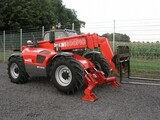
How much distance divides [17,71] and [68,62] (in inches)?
99.1

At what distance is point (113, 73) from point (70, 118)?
3.41 meters

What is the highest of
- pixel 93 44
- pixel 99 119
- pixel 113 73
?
pixel 93 44

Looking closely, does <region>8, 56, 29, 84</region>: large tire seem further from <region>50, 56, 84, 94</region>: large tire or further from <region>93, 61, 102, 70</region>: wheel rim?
<region>93, 61, 102, 70</region>: wheel rim

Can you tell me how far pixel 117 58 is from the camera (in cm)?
761

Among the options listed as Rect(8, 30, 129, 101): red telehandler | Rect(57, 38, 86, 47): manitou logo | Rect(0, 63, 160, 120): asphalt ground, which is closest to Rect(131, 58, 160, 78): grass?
Rect(0, 63, 160, 120): asphalt ground

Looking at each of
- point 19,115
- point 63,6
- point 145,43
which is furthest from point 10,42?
point 63,6

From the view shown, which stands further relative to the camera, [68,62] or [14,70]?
[14,70]

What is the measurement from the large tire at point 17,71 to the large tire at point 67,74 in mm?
1535

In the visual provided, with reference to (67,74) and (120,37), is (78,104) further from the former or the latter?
(120,37)

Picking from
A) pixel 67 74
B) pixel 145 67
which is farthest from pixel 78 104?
pixel 145 67

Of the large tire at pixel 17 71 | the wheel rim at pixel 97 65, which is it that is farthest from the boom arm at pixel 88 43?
the large tire at pixel 17 71

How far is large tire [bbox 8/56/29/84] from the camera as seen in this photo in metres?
8.60

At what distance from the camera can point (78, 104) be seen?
21.0 feet

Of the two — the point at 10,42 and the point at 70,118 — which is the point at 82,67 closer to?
the point at 70,118
